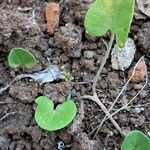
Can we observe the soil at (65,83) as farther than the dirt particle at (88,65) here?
No

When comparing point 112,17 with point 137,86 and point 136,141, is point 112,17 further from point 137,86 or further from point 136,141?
point 136,141

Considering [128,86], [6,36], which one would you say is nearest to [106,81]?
[128,86]

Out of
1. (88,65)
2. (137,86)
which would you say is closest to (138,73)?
(137,86)

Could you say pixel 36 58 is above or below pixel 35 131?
above

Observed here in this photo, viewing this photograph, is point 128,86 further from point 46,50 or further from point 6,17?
point 6,17

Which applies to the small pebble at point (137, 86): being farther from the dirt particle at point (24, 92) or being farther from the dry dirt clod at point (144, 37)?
the dirt particle at point (24, 92)

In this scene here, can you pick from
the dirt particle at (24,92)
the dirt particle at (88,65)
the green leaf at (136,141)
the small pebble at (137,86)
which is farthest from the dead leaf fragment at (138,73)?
the dirt particle at (24,92)

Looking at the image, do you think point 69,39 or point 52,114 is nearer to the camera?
point 52,114
